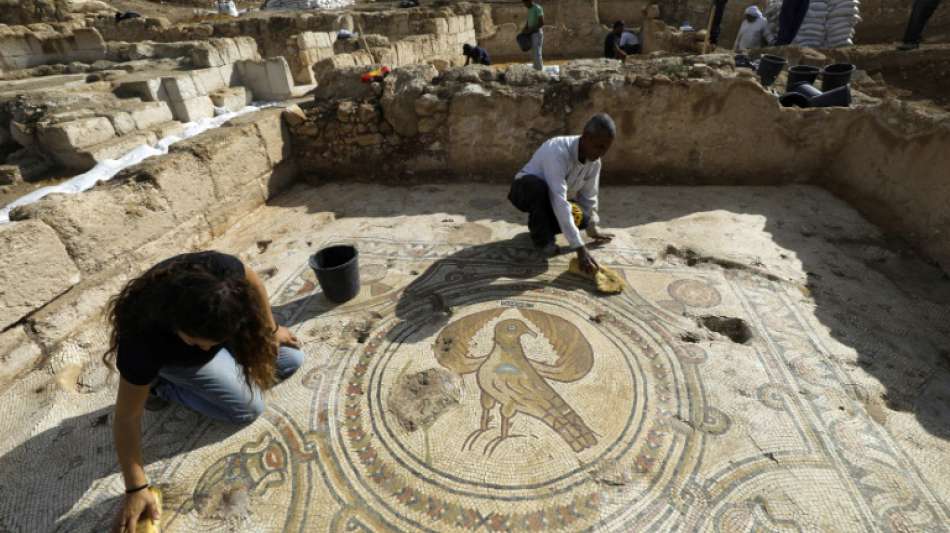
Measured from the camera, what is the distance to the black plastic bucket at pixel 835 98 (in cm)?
456

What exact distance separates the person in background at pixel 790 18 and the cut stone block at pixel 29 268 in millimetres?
12547

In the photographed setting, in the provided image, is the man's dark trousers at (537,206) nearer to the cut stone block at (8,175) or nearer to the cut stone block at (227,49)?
the cut stone block at (8,175)

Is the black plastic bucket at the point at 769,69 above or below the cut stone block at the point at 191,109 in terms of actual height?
above

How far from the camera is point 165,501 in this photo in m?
2.05

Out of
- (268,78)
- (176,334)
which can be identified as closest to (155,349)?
(176,334)

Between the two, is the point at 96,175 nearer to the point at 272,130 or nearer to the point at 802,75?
the point at 272,130

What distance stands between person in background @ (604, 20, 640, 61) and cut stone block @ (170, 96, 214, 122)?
836 cm

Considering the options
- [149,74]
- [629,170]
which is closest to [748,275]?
[629,170]

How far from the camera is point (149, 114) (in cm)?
658

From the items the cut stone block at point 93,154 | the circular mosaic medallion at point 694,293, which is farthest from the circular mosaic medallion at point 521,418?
the cut stone block at point 93,154

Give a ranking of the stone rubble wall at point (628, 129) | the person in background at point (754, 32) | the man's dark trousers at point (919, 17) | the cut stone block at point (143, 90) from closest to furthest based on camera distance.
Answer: the stone rubble wall at point (628, 129), the cut stone block at point (143, 90), the man's dark trousers at point (919, 17), the person in background at point (754, 32)

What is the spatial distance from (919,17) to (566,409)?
1229 cm

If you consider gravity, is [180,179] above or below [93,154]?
above

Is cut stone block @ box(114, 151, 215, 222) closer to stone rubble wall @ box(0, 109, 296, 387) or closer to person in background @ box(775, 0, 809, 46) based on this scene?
stone rubble wall @ box(0, 109, 296, 387)
